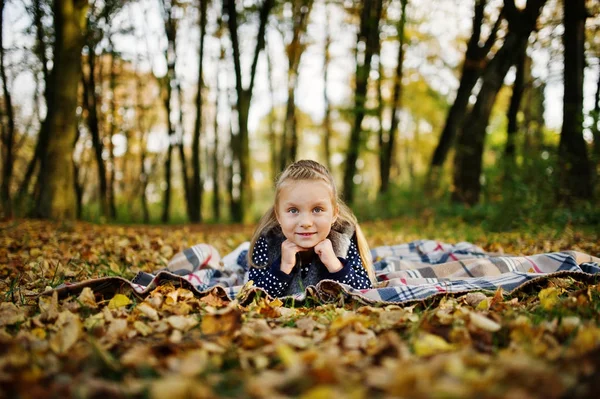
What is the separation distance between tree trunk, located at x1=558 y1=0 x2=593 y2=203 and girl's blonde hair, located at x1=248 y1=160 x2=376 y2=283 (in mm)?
4620

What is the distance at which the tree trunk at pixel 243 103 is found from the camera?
11.0 meters

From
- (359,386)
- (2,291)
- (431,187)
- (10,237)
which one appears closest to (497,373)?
(359,386)

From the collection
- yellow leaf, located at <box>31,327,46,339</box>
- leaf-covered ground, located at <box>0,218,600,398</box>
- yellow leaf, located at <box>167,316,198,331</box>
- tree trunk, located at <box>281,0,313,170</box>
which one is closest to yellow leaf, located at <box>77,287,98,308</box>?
leaf-covered ground, located at <box>0,218,600,398</box>

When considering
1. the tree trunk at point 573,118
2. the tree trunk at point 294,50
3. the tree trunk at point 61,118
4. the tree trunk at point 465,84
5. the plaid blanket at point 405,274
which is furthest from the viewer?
the tree trunk at point 294,50

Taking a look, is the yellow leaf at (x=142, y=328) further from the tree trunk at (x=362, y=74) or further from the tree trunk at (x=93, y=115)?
the tree trunk at (x=362, y=74)

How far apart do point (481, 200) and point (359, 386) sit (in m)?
9.83

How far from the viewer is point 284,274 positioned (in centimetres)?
283

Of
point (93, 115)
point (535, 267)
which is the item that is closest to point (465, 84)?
point (535, 267)

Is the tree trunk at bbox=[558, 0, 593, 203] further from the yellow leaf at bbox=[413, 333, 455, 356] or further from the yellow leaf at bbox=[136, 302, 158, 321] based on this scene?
the yellow leaf at bbox=[136, 302, 158, 321]

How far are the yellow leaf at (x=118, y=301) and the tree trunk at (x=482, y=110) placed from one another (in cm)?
853

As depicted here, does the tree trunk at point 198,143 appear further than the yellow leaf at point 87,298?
Yes

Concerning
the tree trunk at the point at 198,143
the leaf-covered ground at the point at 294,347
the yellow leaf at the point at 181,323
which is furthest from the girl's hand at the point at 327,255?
the tree trunk at the point at 198,143

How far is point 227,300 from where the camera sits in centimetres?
263

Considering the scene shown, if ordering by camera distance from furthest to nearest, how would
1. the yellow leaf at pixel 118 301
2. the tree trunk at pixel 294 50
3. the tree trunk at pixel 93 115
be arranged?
the tree trunk at pixel 294 50, the tree trunk at pixel 93 115, the yellow leaf at pixel 118 301
